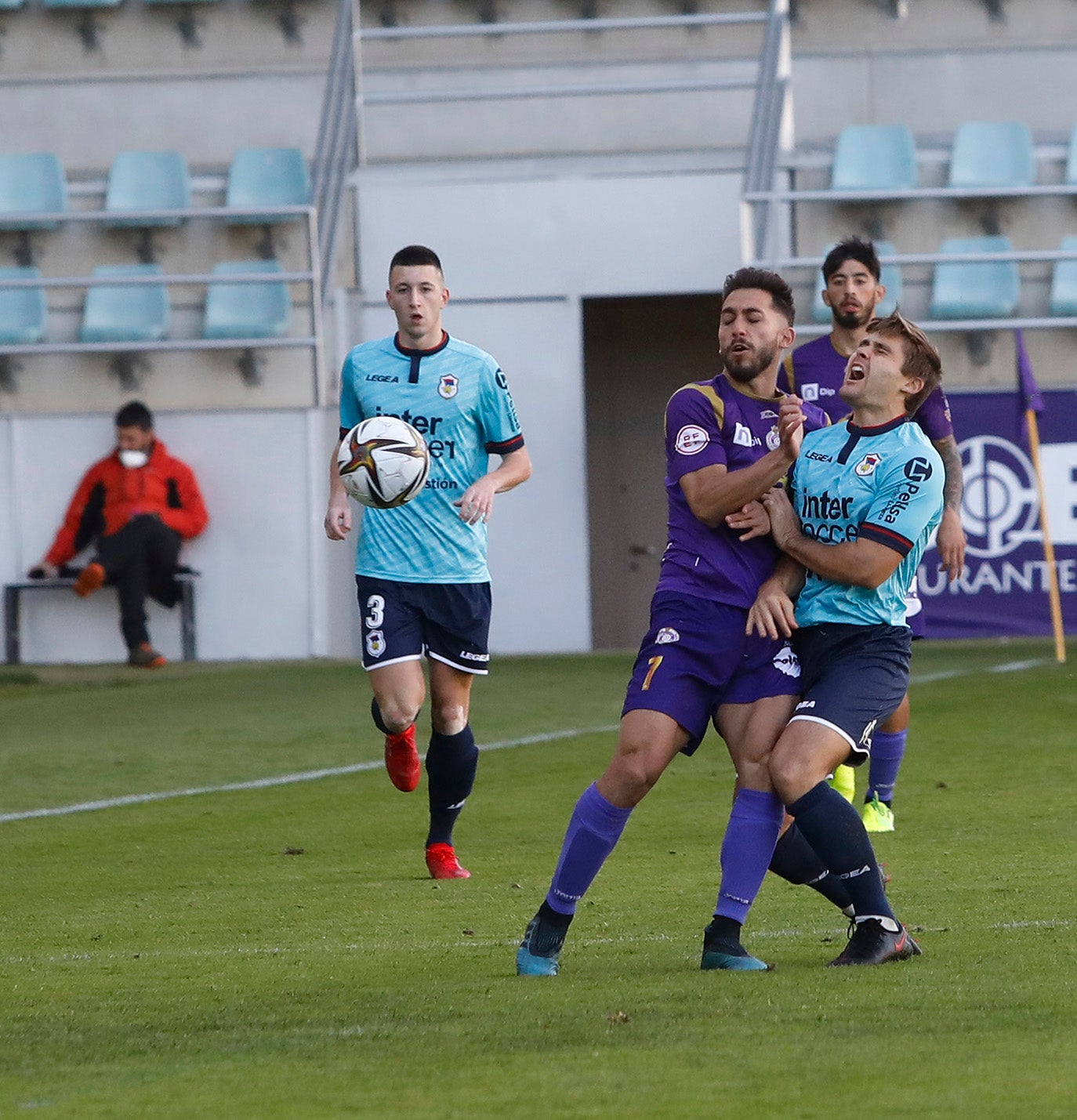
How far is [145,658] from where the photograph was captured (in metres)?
16.0

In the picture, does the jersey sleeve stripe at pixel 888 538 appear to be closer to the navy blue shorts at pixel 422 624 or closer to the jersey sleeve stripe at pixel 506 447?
the navy blue shorts at pixel 422 624

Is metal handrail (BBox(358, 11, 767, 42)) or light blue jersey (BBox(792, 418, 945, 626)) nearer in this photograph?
light blue jersey (BBox(792, 418, 945, 626))

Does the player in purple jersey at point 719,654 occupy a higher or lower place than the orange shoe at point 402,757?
higher

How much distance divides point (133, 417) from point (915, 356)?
38.4 feet

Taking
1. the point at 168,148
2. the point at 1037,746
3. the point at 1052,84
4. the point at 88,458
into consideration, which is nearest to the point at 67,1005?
the point at 1037,746

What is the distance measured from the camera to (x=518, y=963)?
4.84m

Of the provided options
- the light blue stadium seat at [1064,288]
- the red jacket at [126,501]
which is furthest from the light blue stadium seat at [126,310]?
the light blue stadium seat at [1064,288]

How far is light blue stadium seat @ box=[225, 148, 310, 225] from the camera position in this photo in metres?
17.5

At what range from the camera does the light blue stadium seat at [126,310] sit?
17.0m

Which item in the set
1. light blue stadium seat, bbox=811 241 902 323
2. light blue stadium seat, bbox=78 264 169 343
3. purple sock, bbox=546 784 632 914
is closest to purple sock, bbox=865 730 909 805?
purple sock, bbox=546 784 632 914

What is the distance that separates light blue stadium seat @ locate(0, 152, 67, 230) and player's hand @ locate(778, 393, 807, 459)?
13.9 m

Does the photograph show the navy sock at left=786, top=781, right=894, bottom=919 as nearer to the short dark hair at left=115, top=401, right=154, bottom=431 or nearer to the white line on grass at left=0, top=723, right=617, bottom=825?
the white line on grass at left=0, top=723, right=617, bottom=825

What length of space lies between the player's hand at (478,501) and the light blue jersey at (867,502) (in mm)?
1729

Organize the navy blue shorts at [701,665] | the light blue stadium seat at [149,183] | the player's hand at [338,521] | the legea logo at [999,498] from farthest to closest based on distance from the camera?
the light blue stadium seat at [149,183], the legea logo at [999,498], the player's hand at [338,521], the navy blue shorts at [701,665]
